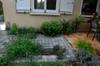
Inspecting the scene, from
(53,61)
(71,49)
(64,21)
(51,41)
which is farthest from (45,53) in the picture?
(64,21)

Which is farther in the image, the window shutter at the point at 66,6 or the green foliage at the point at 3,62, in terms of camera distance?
the window shutter at the point at 66,6

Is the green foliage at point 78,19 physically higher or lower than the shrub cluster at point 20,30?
higher

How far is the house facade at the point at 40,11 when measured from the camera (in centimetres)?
724

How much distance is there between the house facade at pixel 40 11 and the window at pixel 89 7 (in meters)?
0.08

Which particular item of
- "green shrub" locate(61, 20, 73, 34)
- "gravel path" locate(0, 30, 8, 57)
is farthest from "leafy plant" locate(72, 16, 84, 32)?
"gravel path" locate(0, 30, 8, 57)

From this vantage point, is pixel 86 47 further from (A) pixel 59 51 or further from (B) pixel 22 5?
(B) pixel 22 5

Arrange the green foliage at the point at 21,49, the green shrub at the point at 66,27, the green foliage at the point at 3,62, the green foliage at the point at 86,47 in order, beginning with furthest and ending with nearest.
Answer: the green shrub at the point at 66,27 < the green foliage at the point at 86,47 < the green foliage at the point at 21,49 < the green foliage at the point at 3,62

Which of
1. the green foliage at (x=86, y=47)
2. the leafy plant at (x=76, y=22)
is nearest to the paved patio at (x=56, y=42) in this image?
the green foliage at (x=86, y=47)

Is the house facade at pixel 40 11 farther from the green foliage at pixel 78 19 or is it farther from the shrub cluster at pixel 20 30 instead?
the shrub cluster at pixel 20 30

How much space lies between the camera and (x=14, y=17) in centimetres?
733

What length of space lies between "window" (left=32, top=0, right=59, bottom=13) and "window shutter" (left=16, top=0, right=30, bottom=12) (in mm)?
250

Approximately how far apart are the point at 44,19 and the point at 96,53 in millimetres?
3002

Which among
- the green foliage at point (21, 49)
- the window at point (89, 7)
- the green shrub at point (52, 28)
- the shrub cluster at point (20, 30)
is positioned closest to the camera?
the green foliage at point (21, 49)

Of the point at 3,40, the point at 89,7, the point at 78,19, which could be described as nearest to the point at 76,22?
the point at 78,19
